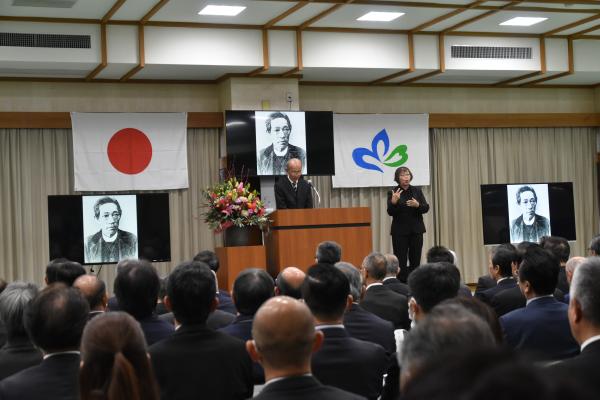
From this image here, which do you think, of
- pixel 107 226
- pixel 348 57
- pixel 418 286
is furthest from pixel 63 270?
pixel 348 57

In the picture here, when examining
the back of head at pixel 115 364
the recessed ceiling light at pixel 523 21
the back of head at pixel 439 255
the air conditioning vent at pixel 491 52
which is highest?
the recessed ceiling light at pixel 523 21

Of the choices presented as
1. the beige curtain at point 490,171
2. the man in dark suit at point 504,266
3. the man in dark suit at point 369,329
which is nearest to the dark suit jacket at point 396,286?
the man in dark suit at point 504,266

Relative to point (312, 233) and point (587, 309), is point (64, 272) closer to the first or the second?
point (587, 309)

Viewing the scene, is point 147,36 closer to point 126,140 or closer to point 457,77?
point 126,140

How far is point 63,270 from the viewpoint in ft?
17.7

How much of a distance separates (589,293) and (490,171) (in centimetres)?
1115

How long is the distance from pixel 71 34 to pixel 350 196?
15.6 ft

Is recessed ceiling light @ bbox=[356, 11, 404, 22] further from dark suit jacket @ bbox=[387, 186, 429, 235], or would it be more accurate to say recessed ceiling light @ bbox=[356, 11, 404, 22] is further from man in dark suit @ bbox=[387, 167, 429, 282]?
dark suit jacket @ bbox=[387, 186, 429, 235]

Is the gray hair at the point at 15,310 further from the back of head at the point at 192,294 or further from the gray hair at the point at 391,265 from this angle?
the gray hair at the point at 391,265

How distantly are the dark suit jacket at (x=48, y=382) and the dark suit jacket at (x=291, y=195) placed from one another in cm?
678

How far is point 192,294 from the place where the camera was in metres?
3.38

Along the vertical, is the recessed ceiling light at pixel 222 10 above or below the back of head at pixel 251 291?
above

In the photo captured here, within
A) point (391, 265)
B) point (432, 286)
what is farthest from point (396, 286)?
point (432, 286)

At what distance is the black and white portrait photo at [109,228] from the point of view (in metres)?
9.45
